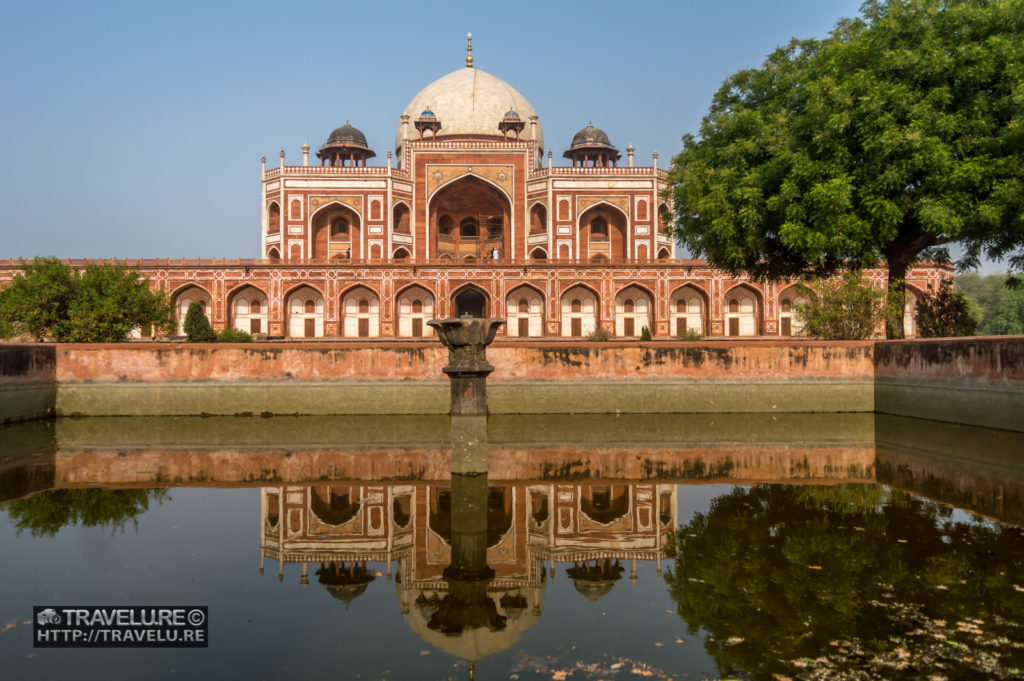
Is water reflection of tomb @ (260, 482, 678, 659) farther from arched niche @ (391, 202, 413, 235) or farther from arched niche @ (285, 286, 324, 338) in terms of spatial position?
arched niche @ (391, 202, 413, 235)

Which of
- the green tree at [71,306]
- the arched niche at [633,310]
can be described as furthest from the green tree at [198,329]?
the arched niche at [633,310]

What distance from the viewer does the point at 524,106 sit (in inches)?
1730

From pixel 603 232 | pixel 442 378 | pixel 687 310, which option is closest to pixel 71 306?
pixel 442 378

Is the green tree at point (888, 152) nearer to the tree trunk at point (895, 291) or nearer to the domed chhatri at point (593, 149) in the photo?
the tree trunk at point (895, 291)

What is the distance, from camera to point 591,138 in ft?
131

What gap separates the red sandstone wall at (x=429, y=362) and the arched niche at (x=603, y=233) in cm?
2434

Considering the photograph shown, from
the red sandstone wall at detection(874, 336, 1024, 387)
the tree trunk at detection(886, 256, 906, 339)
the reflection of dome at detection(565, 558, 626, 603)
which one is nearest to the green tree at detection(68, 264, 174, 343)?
the reflection of dome at detection(565, 558, 626, 603)

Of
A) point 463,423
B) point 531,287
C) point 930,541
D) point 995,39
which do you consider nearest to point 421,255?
point 531,287

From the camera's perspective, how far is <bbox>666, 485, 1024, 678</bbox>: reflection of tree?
343 cm

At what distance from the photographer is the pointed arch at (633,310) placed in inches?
1268

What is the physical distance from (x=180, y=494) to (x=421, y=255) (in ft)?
101

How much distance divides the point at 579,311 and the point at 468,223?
471 inches

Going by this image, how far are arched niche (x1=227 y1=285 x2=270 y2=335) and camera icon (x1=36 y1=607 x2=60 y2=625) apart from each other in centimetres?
2901

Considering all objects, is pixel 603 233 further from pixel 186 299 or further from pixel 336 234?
pixel 186 299
